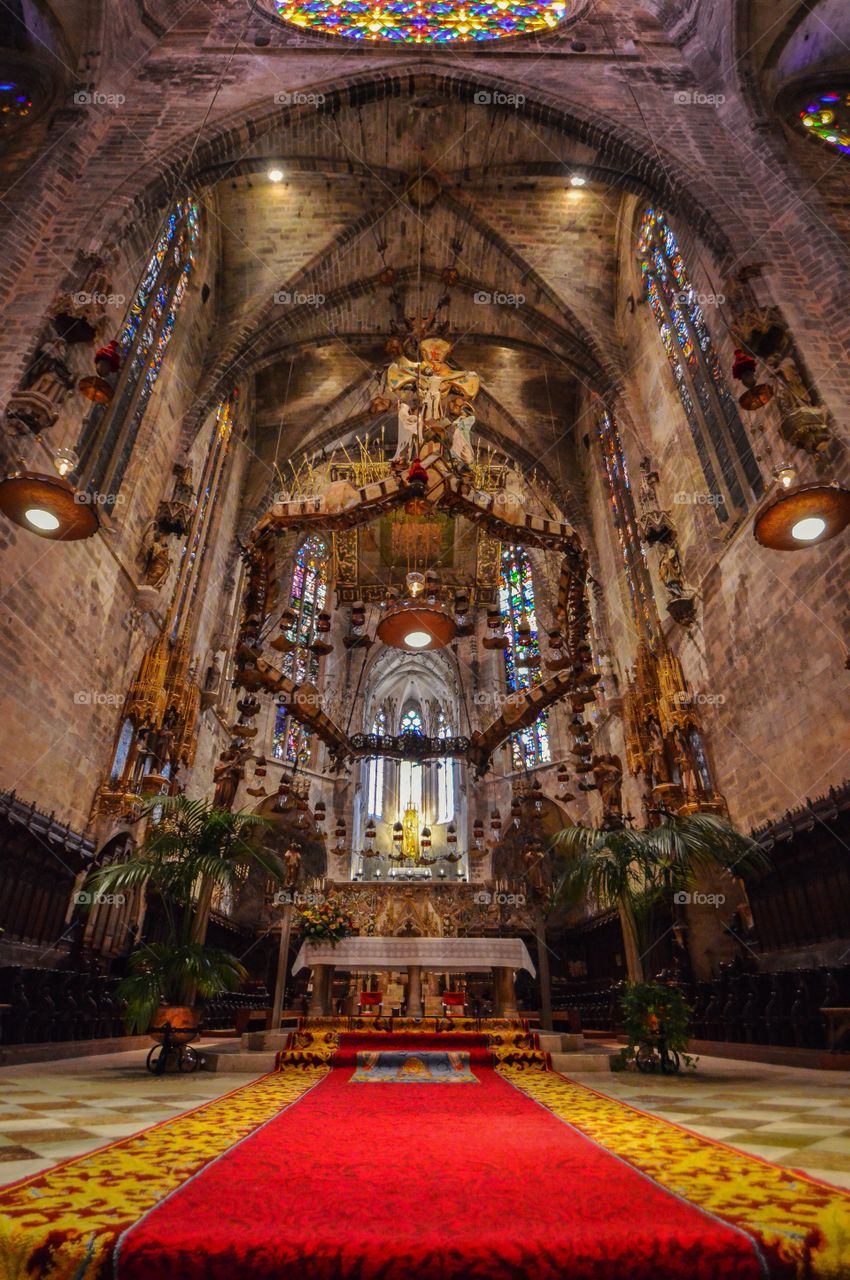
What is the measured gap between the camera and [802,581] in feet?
32.3

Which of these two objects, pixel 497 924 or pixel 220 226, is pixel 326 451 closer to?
pixel 220 226

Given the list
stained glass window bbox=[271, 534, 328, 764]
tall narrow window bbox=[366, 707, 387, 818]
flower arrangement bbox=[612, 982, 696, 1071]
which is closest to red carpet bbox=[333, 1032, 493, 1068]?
flower arrangement bbox=[612, 982, 696, 1071]

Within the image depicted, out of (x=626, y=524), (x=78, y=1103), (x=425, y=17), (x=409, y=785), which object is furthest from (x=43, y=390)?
(x=409, y=785)

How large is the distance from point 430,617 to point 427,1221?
843 cm

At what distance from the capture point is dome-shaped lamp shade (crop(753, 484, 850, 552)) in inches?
256

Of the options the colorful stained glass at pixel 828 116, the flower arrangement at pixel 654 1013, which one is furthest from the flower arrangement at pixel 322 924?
the colorful stained glass at pixel 828 116

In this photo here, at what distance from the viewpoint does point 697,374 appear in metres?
14.3

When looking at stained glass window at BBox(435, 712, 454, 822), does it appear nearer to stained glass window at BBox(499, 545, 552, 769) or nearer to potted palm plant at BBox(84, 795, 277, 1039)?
stained glass window at BBox(499, 545, 552, 769)

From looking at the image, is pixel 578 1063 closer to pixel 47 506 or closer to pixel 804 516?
pixel 804 516

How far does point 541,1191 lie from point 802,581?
9565 mm

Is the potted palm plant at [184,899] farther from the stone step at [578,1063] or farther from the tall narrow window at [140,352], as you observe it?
the tall narrow window at [140,352]

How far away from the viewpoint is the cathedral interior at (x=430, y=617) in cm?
286

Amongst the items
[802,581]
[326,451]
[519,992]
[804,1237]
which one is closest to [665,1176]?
[804,1237]

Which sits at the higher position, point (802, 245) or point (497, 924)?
point (802, 245)
